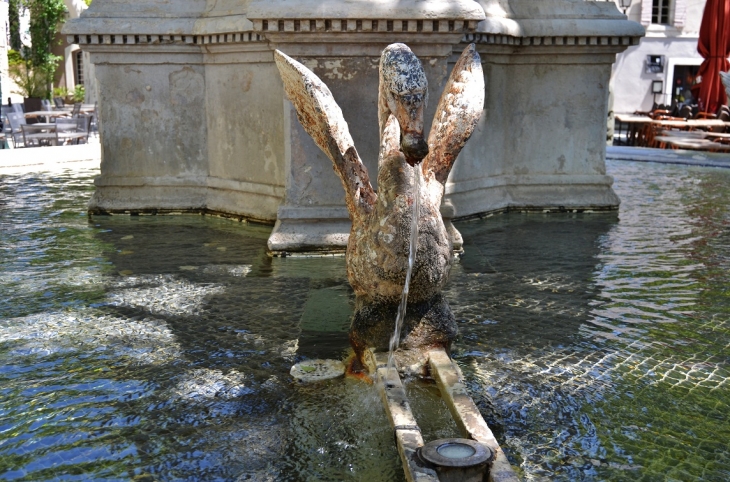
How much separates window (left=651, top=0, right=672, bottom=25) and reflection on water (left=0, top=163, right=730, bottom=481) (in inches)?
1154

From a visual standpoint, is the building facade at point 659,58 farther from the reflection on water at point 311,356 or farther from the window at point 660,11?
the reflection on water at point 311,356

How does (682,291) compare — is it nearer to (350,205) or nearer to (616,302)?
(616,302)

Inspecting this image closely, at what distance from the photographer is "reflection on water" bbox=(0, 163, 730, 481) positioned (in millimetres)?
2906

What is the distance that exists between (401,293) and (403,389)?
561 mm

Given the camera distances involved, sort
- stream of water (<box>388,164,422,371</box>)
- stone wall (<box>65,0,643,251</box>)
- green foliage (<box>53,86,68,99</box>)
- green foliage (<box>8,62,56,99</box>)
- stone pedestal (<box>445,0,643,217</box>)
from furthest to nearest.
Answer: green foliage (<box>53,86,68,99</box>) → green foliage (<box>8,62,56,99</box>) → stone pedestal (<box>445,0,643,217</box>) → stone wall (<box>65,0,643,251</box>) → stream of water (<box>388,164,422,371</box>)

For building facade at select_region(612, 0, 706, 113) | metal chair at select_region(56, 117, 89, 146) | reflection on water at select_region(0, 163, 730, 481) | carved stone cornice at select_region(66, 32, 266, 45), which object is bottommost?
reflection on water at select_region(0, 163, 730, 481)

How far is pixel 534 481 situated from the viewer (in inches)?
107

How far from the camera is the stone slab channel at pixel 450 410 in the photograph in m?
2.55

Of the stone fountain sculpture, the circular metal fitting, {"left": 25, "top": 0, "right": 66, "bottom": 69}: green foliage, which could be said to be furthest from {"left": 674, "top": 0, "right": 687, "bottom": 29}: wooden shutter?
the circular metal fitting

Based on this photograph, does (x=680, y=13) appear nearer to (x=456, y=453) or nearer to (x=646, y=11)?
(x=646, y=11)

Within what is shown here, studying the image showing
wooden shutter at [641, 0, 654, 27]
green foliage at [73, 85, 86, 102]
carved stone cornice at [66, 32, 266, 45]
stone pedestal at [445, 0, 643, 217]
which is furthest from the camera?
wooden shutter at [641, 0, 654, 27]

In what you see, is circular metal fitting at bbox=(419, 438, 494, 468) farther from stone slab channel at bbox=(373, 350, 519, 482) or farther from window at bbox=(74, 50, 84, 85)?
window at bbox=(74, 50, 84, 85)

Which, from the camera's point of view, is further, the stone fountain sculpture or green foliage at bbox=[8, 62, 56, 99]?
green foliage at bbox=[8, 62, 56, 99]

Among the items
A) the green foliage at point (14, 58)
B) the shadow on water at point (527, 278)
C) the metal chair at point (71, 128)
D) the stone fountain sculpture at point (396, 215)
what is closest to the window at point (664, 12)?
the green foliage at point (14, 58)
